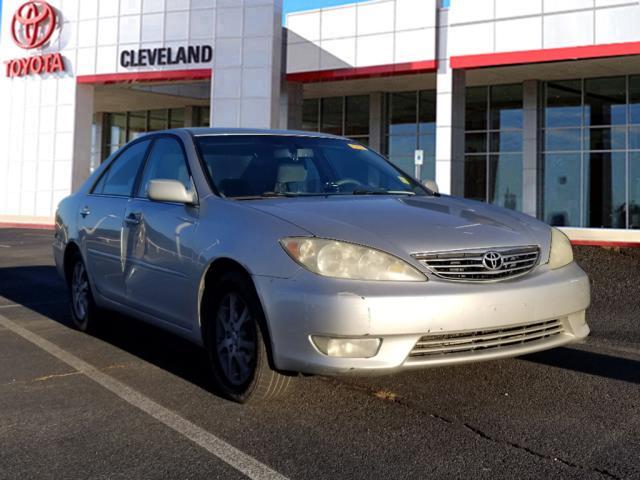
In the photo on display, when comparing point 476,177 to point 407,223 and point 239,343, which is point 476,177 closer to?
point 407,223

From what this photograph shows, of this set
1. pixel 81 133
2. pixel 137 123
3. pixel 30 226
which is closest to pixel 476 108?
pixel 81 133

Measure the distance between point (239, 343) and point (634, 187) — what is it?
19614 millimetres

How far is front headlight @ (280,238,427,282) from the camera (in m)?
3.30

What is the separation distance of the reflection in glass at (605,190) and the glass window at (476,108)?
3761 millimetres

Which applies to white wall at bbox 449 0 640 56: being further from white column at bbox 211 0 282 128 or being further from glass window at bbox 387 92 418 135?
white column at bbox 211 0 282 128

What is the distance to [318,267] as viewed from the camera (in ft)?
10.9

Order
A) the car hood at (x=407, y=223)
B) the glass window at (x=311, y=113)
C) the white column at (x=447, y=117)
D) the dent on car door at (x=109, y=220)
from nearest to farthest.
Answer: the car hood at (x=407, y=223) < the dent on car door at (x=109, y=220) < the white column at (x=447, y=117) < the glass window at (x=311, y=113)

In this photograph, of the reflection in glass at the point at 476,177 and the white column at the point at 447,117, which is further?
the reflection in glass at the point at 476,177

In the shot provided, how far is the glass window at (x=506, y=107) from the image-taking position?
22016 millimetres

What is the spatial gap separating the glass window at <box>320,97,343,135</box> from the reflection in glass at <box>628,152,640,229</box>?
34.0 feet

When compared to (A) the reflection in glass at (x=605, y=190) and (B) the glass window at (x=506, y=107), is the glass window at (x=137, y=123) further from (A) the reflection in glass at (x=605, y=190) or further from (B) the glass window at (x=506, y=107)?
(A) the reflection in glass at (x=605, y=190)

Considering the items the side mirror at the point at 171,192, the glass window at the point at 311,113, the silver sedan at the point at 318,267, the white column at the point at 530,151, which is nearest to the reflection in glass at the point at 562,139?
the white column at the point at 530,151

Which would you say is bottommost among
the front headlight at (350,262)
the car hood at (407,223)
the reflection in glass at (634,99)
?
the front headlight at (350,262)

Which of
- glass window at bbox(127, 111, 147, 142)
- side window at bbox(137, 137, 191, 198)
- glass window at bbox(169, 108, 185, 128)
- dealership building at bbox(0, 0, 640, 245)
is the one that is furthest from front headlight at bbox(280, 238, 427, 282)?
glass window at bbox(127, 111, 147, 142)
